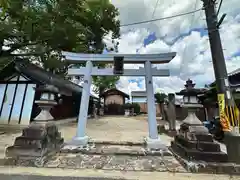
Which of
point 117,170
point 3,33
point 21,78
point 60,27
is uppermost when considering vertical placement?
point 60,27

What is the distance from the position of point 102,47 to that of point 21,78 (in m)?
5.23

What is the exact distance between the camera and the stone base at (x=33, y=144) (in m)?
3.16

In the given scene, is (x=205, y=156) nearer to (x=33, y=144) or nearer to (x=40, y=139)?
(x=40, y=139)

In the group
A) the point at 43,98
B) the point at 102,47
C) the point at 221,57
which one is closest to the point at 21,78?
the point at 102,47

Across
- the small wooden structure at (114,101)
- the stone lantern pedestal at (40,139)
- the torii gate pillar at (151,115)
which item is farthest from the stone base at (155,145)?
the small wooden structure at (114,101)

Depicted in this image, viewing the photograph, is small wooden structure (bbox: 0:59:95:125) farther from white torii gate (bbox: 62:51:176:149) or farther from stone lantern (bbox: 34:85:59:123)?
stone lantern (bbox: 34:85:59:123)

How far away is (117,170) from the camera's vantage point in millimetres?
2852

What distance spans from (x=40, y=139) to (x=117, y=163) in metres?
1.85

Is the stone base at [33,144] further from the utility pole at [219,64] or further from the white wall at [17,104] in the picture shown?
the white wall at [17,104]

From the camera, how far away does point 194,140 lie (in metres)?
3.18

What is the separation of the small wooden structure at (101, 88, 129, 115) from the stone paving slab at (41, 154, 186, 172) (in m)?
17.2

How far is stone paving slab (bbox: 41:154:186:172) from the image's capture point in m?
2.93

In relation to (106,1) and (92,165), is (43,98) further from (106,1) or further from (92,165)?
(106,1)

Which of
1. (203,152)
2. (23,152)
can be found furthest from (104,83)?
(203,152)
